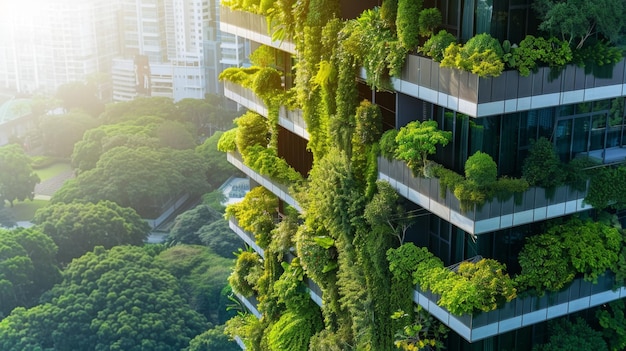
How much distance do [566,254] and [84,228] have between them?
8049cm

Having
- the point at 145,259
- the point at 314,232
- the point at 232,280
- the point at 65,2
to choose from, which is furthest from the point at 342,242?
the point at 65,2

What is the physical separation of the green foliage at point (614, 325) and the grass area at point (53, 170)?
111 meters

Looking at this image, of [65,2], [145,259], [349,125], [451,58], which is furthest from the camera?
[65,2]

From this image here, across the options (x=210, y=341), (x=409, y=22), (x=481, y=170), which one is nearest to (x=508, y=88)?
(x=481, y=170)

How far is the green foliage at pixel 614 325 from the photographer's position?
2098 cm

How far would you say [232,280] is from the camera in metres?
30.6

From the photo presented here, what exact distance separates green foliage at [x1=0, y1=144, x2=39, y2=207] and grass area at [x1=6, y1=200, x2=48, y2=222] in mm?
1679

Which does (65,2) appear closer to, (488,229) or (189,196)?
(189,196)

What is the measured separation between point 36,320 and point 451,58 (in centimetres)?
6570

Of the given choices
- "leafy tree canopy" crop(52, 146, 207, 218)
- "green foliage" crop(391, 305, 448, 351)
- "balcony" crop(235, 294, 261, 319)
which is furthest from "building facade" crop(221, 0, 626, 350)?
"leafy tree canopy" crop(52, 146, 207, 218)

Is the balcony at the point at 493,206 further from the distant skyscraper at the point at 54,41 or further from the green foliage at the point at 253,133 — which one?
the distant skyscraper at the point at 54,41

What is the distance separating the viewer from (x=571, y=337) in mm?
20391

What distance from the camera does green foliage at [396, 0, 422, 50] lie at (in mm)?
18672

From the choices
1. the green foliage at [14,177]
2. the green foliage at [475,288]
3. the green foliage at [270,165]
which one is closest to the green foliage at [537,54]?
the green foliage at [475,288]
